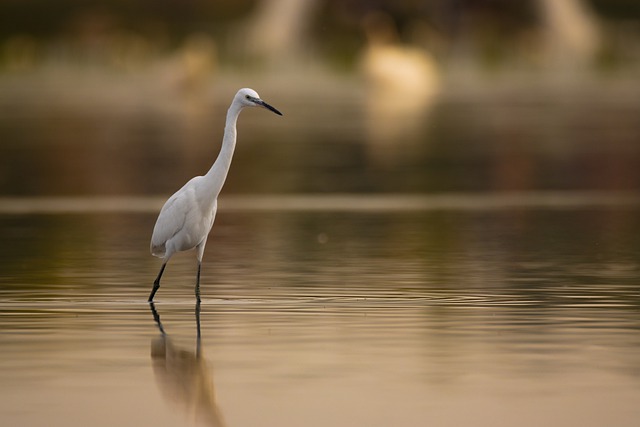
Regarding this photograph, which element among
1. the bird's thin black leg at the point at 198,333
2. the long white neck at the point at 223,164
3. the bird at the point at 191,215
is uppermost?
the long white neck at the point at 223,164

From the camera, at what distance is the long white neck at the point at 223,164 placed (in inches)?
538

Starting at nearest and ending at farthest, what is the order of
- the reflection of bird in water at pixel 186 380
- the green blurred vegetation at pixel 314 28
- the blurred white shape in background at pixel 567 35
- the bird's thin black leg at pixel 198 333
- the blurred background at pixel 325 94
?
the reflection of bird in water at pixel 186 380 → the bird's thin black leg at pixel 198 333 → the blurred background at pixel 325 94 → the blurred white shape in background at pixel 567 35 → the green blurred vegetation at pixel 314 28

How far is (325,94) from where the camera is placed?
44.0 m

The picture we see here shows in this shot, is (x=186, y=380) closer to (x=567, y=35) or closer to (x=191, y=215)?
(x=191, y=215)

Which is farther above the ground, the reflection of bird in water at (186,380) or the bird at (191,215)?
the bird at (191,215)

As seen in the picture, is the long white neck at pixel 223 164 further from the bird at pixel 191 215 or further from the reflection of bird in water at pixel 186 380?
the reflection of bird in water at pixel 186 380

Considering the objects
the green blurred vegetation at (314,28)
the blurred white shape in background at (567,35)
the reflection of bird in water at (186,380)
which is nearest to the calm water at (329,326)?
the reflection of bird in water at (186,380)

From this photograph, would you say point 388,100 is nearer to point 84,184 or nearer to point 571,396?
point 84,184

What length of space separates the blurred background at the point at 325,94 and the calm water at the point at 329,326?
5.61 meters

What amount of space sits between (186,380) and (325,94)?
34.0m

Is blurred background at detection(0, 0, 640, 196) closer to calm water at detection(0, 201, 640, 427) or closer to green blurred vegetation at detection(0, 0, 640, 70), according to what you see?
green blurred vegetation at detection(0, 0, 640, 70)

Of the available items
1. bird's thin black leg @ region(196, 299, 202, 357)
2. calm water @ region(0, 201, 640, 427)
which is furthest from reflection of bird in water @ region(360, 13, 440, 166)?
bird's thin black leg @ region(196, 299, 202, 357)

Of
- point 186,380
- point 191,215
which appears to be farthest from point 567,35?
point 186,380

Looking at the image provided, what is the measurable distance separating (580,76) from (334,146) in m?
20.5
